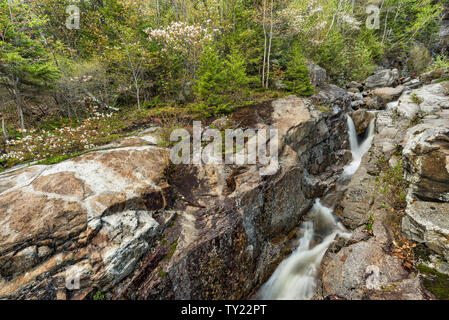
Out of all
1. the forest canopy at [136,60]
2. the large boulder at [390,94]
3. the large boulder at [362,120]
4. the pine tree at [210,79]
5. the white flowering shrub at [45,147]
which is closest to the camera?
the white flowering shrub at [45,147]

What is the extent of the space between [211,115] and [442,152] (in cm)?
852

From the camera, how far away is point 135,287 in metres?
3.90

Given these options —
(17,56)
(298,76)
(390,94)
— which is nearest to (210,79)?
(298,76)

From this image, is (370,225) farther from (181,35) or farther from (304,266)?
(181,35)

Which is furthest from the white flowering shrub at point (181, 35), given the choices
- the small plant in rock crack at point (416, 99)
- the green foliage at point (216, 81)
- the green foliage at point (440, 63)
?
the green foliage at point (440, 63)

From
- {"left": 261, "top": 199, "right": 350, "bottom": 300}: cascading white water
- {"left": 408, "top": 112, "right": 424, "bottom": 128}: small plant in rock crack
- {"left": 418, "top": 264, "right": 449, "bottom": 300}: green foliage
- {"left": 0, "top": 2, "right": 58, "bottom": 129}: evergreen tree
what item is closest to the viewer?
{"left": 418, "top": 264, "right": 449, "bottom": 300}: green foliage

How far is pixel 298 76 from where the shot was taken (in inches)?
429

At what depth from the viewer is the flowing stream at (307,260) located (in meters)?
5.71

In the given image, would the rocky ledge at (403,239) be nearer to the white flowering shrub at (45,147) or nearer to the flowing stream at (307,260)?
the flowing stream at (307,260)

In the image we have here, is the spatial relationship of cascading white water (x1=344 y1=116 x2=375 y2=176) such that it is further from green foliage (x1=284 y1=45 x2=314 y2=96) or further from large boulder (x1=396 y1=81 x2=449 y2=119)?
green foliage (x1=284 y1=45 x2=314 y2=96)

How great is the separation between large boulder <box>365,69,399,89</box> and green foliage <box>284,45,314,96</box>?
11722 mm

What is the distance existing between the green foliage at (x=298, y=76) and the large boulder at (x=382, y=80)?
1172 centimetres

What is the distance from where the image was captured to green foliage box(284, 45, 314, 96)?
1063 centimetres

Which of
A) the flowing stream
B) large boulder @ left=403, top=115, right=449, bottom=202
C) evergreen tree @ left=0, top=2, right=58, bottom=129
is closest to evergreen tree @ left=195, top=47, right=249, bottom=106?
evergreen tree @ left=0, top=2, right=58, bottom=129
